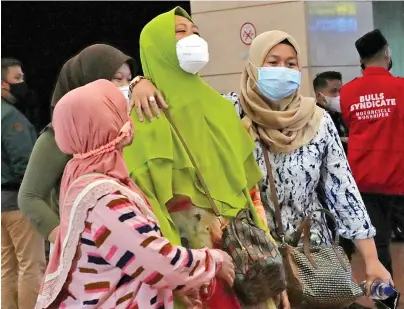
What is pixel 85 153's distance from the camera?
2.29m

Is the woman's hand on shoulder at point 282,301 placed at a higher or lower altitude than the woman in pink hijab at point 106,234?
lower

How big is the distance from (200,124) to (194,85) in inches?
6.0

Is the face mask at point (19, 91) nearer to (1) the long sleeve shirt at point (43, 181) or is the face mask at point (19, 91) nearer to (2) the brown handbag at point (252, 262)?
(1) the long sleeve shirt at point (43, 181)

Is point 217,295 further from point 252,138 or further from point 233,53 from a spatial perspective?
point 233,53

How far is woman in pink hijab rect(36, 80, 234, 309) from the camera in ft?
7.14

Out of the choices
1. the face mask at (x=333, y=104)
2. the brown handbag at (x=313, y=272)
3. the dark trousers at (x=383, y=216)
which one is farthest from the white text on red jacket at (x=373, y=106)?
the brown handbag at (x=313, y=272)

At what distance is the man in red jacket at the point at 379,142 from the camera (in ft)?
16.7

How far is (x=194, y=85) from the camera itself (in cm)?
283

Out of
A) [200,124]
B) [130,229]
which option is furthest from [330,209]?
[130,229]

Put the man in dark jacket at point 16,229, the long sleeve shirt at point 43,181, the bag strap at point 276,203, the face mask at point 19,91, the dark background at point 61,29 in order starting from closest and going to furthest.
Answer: the bag strap at point 276,203, the long sleeve shirt at point 43,181, the man in dark jacket at point 16,229, the face mask at point 19,91, the dark background at point 61,29

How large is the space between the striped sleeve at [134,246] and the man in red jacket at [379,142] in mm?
3096

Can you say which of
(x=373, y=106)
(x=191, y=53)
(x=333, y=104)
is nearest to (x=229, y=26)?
(x=333, y=104)

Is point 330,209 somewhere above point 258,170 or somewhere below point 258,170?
below

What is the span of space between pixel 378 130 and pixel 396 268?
2.37 meters
